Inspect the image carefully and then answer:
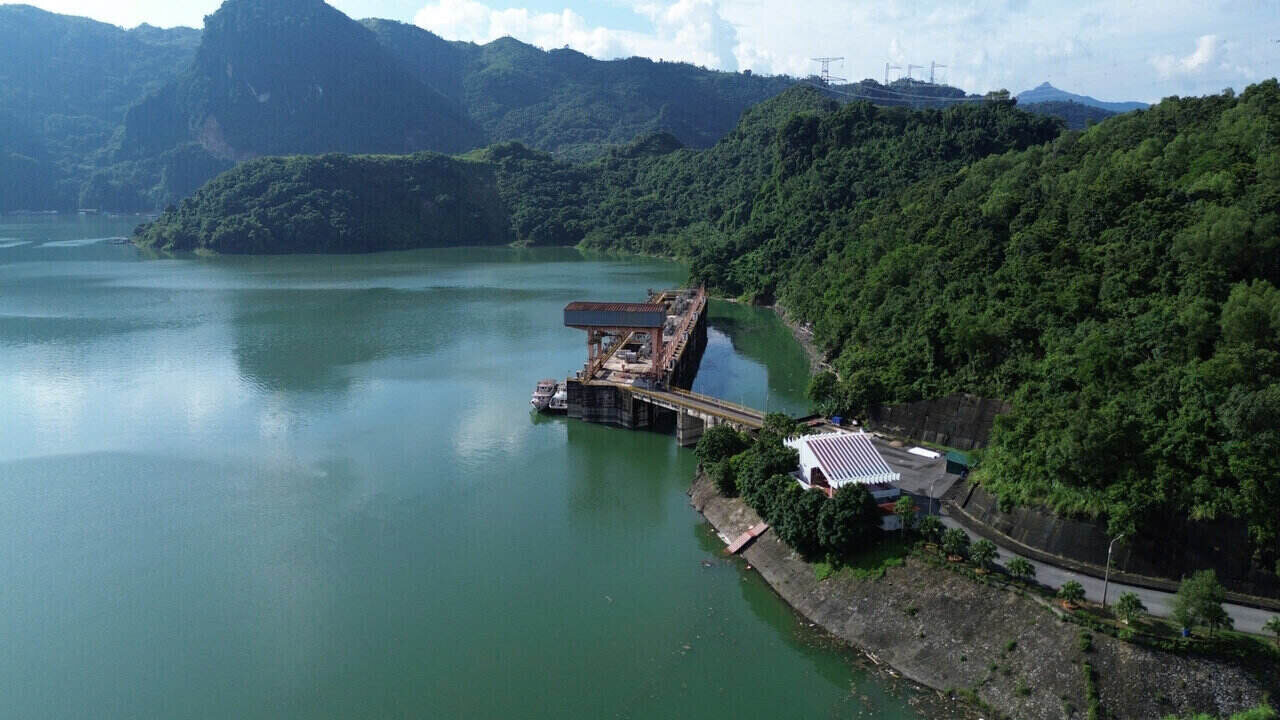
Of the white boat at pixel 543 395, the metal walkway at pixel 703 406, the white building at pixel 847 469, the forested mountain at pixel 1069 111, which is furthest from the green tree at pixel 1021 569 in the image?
the forested mountain at pixel 1069 111

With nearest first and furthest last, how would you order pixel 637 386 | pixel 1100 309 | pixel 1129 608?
1. pixel 1129 608
2. pixel 1100 309
3. pixel 637 386

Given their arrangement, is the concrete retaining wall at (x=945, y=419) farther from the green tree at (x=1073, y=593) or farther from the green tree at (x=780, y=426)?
the green tree at (x=1073, y=593)

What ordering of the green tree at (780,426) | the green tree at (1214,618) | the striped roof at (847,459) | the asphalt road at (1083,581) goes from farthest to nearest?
the green tree at (780,426) → the striped roof at (847,459) → the asphalt road at (1083,581) → the green tree at (1214,618)

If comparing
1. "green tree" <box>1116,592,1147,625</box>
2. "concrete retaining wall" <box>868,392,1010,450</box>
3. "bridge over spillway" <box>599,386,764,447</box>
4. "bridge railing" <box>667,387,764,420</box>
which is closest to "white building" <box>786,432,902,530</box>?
"concrete retaining wall" <box>868,392,1010,450</box>

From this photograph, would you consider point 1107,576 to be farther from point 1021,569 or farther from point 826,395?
point 826,395

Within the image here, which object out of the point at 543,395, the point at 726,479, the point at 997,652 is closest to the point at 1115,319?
the point at 997,652

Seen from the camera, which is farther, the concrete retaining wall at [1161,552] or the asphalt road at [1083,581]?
the concrete retaining wall at [1161,552]

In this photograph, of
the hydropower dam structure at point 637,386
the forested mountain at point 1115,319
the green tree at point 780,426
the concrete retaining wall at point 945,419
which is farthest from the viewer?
the hydropower dam structure at point 637,386
